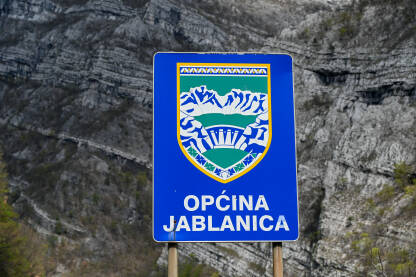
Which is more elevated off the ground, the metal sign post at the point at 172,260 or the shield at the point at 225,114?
the shield at the point at 225,114

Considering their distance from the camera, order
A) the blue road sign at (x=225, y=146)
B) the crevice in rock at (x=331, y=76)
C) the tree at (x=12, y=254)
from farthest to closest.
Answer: the crevice in rock at (x=331, y=76) < the tree at (x=12, y=254) < the blue road sign at (x=225, y=146)

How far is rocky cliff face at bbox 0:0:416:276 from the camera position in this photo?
58.0 meters

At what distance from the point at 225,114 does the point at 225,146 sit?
0.29 metres

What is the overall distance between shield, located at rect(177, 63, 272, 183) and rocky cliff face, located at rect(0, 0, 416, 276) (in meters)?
46.6

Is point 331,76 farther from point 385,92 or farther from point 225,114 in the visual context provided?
point 225,114

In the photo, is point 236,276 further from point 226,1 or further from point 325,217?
point 226,1

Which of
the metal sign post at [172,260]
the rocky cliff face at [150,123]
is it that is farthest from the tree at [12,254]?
the metal sign post at [172,260]

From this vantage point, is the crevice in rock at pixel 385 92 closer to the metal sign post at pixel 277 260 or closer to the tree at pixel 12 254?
the tree at pixel 12 254

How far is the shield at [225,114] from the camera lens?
5008 millimetres

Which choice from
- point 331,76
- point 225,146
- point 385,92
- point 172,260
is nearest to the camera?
point 172,260

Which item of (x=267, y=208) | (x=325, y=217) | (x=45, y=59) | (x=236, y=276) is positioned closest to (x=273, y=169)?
(x=267, y=208)

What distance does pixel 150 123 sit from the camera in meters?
90.0

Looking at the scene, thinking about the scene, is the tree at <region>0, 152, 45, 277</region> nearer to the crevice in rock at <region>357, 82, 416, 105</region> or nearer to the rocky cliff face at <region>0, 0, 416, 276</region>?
the rocky cliff face at <region>0, 0, 416, 276</region>

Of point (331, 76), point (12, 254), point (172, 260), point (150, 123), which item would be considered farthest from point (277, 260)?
point (150, 123)
